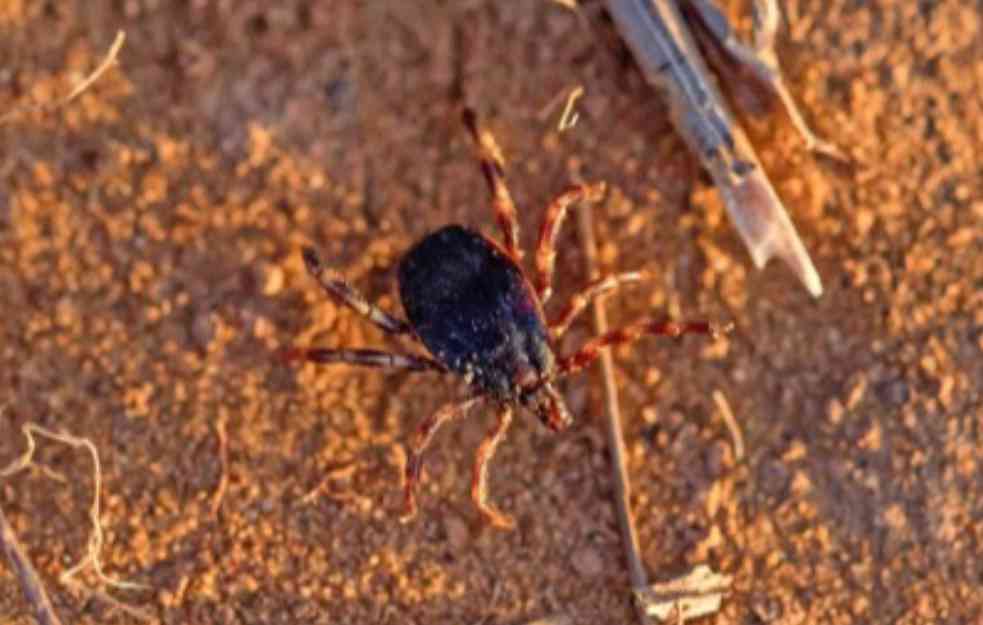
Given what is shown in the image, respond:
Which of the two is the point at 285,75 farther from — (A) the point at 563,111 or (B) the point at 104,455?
(B) the point at 104,455

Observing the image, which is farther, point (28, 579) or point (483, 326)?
point (483, 326)

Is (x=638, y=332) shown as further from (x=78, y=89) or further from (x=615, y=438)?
(x=78, y=89)

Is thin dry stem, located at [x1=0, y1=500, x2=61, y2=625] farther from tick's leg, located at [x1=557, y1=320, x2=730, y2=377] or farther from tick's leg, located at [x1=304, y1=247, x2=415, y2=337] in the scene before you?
tick's leg, located at [x1=557, y1=320, x2=730, y2=377]

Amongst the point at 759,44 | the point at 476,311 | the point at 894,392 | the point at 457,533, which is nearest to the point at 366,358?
the point at 476,311

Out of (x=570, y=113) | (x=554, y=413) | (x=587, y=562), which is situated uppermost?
(x=570, y=113)

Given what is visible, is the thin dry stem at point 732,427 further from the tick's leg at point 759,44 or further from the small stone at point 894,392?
the tick's leg at point 759,44

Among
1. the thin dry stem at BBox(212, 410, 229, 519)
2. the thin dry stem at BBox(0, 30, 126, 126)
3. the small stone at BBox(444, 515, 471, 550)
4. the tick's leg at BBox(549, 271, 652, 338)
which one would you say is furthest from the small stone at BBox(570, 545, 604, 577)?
the thin dry stem at BBox(0, 30, 126, 126)
